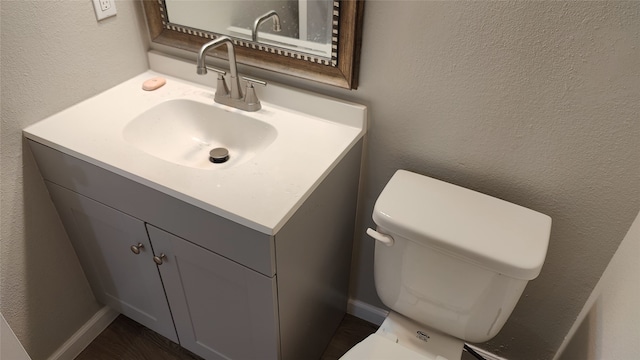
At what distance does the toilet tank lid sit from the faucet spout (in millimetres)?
519

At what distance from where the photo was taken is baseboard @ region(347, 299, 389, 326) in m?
1.58

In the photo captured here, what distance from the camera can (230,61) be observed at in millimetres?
1190

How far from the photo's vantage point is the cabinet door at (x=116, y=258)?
1174 millimetres

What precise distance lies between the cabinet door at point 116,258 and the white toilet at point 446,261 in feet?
2.00

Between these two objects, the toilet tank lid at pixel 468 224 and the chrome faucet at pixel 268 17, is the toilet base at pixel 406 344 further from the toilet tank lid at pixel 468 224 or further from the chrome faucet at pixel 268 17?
the chrome faucet at pixel 268 17

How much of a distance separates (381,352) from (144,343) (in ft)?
3.07

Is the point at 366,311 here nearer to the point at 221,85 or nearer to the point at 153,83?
the point at 221,85

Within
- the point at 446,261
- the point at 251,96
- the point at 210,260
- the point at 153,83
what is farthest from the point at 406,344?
the point at 153,83

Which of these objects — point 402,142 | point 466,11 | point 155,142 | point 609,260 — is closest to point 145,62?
point 155,142

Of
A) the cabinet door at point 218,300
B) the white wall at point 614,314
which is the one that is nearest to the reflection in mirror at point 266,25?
the cabinet door at point 218,300

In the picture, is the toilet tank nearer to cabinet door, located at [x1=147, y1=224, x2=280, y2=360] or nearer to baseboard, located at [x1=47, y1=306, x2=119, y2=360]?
cabinet door, located at [x1=147, y1=224, x2=280, y2=360]

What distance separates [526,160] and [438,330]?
0.51 m

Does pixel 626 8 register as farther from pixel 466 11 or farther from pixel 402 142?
pixel 402 142

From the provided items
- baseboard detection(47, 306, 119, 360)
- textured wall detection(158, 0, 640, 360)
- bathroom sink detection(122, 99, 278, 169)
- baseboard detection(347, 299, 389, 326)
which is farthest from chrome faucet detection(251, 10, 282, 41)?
baseboard detection(47, 306, 119, 360)
